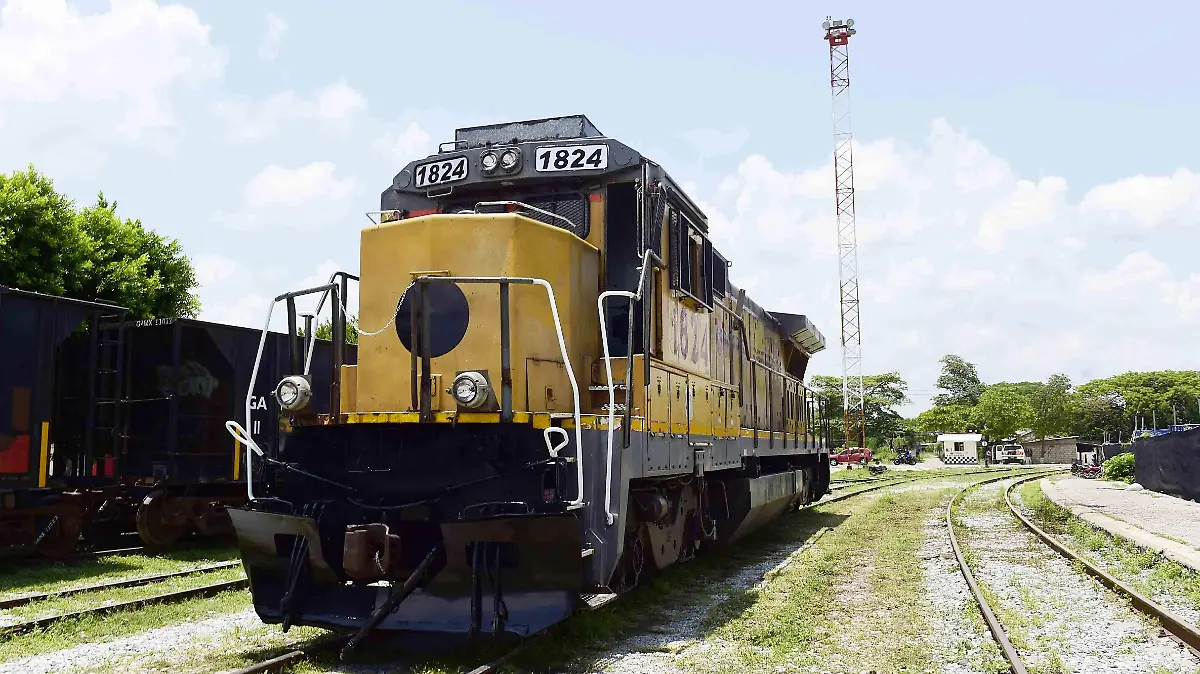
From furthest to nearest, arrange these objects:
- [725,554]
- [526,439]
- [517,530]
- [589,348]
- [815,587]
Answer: [725,554]
[815,587]
[589,348]
[526,439]
[517,530]

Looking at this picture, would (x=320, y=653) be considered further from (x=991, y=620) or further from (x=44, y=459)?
(x=44, y=459)

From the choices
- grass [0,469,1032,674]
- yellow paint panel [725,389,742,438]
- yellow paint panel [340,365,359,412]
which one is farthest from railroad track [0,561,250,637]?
yellow paint panel [725,389,742,438]

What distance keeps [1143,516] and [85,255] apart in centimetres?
1951

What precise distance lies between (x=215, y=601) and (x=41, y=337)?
13.1 feet

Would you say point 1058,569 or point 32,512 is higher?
point 32,512

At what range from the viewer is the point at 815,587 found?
786 centimetres

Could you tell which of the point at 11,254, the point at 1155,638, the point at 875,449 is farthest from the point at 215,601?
the point at 875,449

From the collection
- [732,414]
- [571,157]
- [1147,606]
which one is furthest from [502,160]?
[1147,606]

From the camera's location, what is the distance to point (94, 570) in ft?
29.9

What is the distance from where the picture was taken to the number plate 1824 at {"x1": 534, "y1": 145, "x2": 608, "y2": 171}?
641 centimetres

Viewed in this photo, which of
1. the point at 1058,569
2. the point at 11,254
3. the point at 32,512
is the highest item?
the point at 11,254

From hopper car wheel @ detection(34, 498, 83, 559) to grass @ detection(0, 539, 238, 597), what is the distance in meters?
0.14

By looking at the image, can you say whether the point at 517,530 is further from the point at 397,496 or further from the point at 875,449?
the point at 875,449

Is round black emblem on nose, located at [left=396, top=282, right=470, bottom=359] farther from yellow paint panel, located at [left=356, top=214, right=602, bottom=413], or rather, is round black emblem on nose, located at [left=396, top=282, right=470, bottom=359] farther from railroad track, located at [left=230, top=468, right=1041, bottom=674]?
railroad track, located at [left=230, top=468, right=1041, bottom=674]
